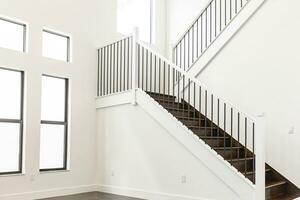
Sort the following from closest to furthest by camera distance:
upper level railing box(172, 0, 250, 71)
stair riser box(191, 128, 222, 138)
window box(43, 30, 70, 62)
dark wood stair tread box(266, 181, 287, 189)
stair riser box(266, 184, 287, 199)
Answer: stair riser box(266, 184, 287, 199) < dark wood stair tread box(266, 181, 287, 189) < stair riser box(191, 128, 222, 138) < window box(43, 30, 70, 62) < upper level railing box(172, 0, 250, 71)

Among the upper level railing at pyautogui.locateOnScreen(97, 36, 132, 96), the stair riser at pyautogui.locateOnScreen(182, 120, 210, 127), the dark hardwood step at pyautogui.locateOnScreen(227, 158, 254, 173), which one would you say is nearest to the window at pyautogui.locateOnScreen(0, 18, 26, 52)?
the upper level railing at pyautogui.locateOnScreen(97, 36, 132, 96)

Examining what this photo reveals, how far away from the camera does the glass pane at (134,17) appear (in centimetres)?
855

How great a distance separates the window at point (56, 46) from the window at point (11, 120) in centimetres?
81

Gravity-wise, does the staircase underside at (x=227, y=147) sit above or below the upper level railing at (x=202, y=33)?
below

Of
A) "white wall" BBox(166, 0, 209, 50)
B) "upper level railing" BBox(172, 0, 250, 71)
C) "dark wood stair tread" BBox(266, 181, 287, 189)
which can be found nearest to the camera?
"dark wood stair tread" BBox(266, 181, 287, 189)

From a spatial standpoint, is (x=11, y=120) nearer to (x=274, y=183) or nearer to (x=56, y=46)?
(x=56, y=46)

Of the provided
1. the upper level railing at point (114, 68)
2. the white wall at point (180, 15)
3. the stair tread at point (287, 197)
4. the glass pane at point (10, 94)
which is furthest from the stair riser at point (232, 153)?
the white wall at point (180, 15)

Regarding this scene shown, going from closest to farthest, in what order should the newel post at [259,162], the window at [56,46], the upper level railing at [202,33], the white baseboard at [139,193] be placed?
the newel post at [259,162], the white baseboard at [139,193], the window at [56,46], the upper level railing at [202,33]

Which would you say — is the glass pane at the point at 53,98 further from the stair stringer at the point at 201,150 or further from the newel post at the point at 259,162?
the newel post at the point at 259,162

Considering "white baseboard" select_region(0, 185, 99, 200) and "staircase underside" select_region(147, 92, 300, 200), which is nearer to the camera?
"staircase underside" select_region(147, 92, 300, 200)

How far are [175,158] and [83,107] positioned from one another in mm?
2295

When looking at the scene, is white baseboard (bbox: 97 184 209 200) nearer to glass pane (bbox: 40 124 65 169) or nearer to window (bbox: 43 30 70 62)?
glass pane (bbox: 40 124 65 169)

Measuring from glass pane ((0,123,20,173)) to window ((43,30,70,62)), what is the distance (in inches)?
59.7

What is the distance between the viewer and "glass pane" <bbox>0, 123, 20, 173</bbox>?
19.8ft
